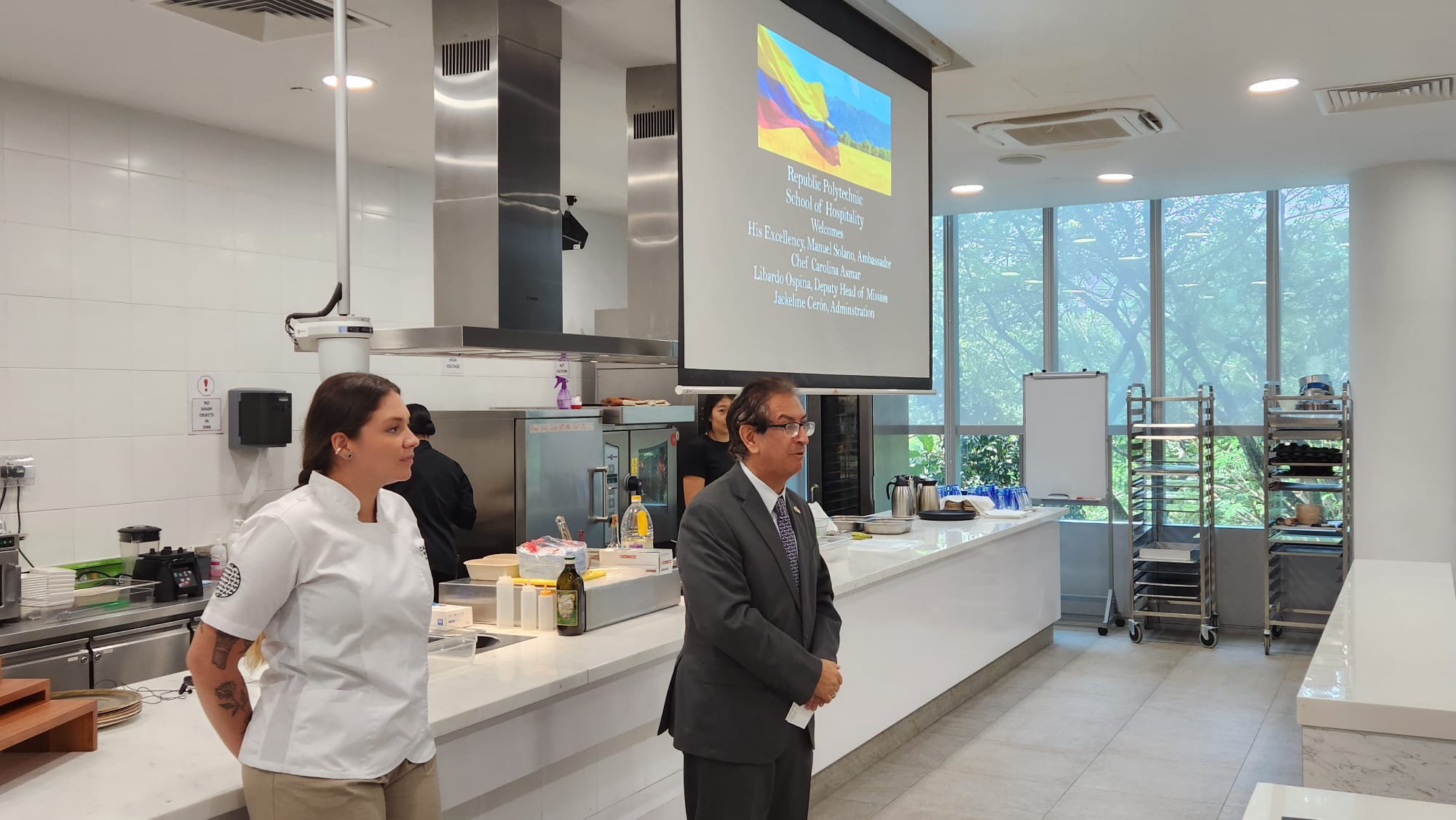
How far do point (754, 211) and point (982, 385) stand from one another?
520 cm

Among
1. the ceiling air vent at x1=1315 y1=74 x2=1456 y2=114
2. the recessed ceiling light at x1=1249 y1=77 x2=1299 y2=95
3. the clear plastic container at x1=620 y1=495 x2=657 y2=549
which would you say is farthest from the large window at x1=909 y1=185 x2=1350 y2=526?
the clear plastic container at x1=620 y1=495 x2=657 y2=549

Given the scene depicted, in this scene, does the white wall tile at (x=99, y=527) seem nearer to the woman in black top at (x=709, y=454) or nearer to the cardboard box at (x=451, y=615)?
the cardboard box at (x=451, y=615)

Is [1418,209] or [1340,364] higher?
[1418,209]

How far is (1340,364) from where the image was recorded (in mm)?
7516

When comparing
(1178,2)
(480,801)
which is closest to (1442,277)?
(1178,2)

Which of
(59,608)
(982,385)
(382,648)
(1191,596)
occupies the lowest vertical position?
(1191,596)

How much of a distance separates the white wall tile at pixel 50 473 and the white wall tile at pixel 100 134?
Result: 124 cm

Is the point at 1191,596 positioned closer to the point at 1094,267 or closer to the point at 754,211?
the point at 1094,267

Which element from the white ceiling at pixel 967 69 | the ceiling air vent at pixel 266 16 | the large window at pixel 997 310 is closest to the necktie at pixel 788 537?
the white ceiling at pixel 967 69

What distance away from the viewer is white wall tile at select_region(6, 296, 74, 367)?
446 centimetres

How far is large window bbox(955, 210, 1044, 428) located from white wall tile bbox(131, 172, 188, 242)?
18.6 ft

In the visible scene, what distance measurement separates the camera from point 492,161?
12.1ft

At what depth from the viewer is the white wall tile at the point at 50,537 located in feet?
14.7

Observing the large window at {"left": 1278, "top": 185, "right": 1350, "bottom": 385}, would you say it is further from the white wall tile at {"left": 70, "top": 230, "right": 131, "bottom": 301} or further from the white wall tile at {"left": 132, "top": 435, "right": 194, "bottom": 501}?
the white wall tile at {"left": 70, "top": 230, "right": 131, "bottom": 301}
